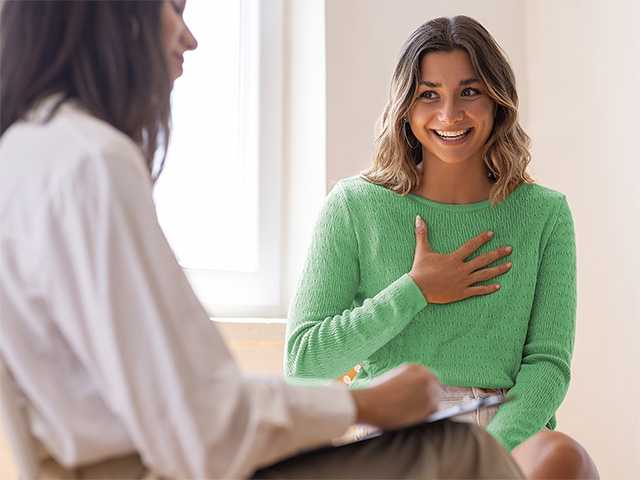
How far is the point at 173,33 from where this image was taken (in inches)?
42.1

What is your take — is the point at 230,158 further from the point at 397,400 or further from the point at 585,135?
the point at 397,400

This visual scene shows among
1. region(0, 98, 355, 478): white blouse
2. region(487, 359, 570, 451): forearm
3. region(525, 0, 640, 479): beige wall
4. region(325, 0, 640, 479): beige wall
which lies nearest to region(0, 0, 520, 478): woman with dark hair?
region(0, 98, 355, 478): white blouse

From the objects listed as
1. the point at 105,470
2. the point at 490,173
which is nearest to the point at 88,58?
the point at 105,470

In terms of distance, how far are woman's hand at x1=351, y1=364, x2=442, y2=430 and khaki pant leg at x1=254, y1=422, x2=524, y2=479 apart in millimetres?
61

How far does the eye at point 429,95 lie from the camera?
1.94 metres

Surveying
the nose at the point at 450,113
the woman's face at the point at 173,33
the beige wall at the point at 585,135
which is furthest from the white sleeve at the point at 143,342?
the beige wall at the point at 585,135

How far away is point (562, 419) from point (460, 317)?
1181 mm

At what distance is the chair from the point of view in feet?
3.02

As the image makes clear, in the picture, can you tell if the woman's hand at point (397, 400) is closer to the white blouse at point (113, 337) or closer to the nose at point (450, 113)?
the white blouse at point (113, 337)

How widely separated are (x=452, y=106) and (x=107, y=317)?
3.90 ft

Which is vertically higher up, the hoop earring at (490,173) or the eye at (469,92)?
the eye at (469,92)

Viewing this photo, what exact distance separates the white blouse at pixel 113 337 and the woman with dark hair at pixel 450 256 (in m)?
0.90

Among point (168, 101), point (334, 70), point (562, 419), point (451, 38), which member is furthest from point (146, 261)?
point (562, 419)

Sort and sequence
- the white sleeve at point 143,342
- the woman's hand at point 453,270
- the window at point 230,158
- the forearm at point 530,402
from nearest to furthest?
the white sleeve at point 143,342, the forearm at point 530,402, the woman's hand at point 453,270, the window at point 230,158
